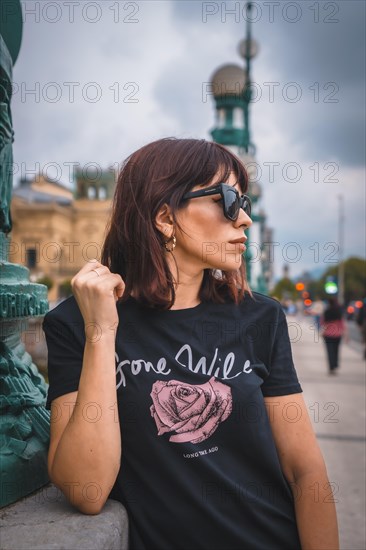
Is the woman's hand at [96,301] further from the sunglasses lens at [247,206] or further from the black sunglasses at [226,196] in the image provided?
the sunglasses lens at [247,206]

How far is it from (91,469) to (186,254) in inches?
28.2

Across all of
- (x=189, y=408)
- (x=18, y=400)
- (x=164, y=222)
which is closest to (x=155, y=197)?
(x=164, y=222)

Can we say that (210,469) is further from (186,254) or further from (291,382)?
(186,254)

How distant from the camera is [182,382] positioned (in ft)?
5.69

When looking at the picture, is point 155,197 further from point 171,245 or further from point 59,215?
point 59,215

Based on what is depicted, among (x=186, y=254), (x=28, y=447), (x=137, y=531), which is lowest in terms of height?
(x=137, y=531)

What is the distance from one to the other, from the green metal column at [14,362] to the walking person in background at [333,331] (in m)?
10.2

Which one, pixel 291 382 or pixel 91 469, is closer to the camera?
pixel 91 469

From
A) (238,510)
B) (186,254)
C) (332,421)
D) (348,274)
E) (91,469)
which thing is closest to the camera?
(91,469)

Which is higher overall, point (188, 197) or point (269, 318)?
point (188, 197)

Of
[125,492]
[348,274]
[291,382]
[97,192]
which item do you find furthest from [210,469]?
[348,274]

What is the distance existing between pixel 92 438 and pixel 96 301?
14.5 inches

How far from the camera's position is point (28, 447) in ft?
6.70

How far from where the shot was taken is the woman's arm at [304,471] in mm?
1766
